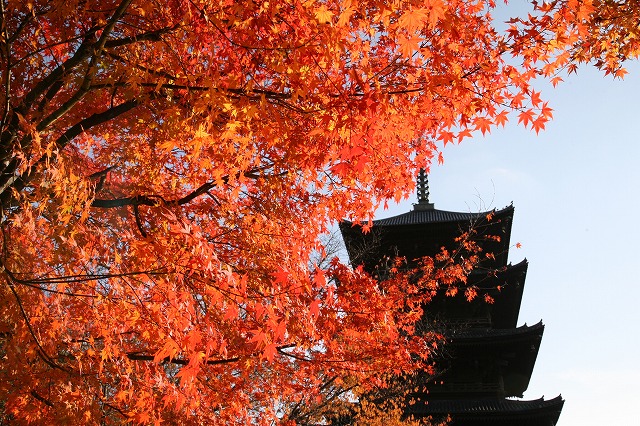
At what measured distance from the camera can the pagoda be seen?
1451 cm

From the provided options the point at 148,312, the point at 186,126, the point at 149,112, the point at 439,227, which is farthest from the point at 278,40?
the point at 439,227

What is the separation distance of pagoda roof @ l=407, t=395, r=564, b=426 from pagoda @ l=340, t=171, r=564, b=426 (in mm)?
27

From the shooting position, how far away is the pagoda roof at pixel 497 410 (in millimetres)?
14031

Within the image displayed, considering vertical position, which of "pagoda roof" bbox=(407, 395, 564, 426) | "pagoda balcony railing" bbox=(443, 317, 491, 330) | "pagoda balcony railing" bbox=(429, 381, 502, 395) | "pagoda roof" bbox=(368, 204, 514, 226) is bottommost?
"pagoda roof" bbox=(407, 395, 564, 426)

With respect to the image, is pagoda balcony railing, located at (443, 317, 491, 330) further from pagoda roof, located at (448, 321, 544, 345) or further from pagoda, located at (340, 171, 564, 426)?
pagoda roof, located at (448, 321, 544, 345)

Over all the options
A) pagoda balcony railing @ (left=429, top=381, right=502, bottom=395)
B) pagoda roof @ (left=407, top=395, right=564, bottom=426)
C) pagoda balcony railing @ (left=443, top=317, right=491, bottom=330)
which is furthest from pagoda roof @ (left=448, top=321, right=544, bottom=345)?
pagoda roof @ (left=407, top=395, right=564, bottom=426)

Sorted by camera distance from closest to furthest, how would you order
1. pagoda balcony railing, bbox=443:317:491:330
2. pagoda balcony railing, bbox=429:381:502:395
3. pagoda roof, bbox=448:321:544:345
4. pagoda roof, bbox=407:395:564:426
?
pagoda roof, bbox=407:395:564:426 < pagoda roof, bbox=448:321:544:345 < pagoda balcony railing, bbox=429:381:502:395 < pagoda balcony railing, bbox=443:317:491:330

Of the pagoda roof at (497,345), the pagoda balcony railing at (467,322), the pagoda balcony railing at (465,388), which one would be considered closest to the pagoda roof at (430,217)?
the pagoda balcony railing at (467,322)

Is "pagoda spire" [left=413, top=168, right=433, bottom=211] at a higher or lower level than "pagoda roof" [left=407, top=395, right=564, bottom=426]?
higher

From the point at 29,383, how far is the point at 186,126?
3.44m

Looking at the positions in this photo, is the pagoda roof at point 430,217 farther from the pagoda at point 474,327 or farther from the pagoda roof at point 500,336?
the pagoda roof at point 500,336

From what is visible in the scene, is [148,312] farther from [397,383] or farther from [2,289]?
[397,383]

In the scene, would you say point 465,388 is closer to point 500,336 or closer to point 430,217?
point 500,336

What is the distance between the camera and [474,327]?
16.6 m
